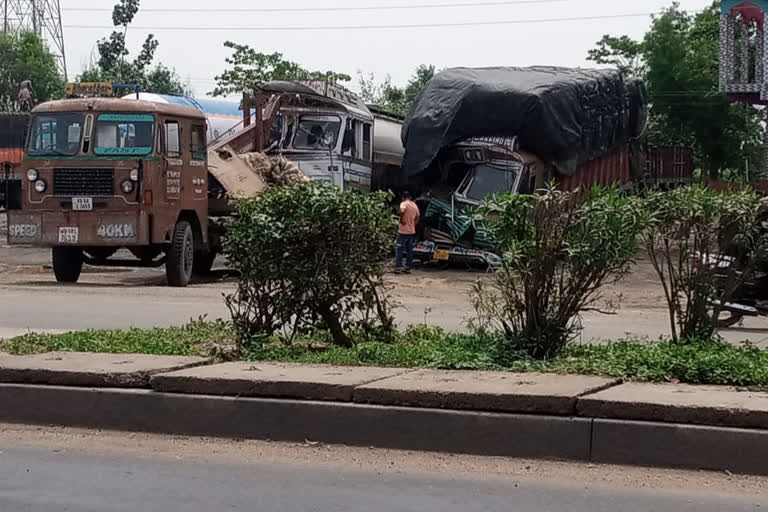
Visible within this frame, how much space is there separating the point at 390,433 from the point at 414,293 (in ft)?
39.4

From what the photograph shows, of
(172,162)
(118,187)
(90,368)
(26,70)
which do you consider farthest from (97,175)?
(26,70)

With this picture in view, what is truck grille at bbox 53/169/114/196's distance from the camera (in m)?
17.4

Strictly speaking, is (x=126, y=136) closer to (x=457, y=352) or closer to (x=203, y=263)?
(x=203, y=263)

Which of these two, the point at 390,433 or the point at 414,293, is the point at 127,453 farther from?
the point at 414,293

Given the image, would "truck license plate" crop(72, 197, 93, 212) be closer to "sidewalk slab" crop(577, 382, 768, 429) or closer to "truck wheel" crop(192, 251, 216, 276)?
"truck wheel" crop(192, 251, 216, 276)

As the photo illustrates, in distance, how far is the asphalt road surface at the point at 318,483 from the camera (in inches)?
221

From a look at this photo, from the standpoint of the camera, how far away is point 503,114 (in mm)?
22078

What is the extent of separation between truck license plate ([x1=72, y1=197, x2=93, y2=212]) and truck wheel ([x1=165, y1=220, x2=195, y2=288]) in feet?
4.33

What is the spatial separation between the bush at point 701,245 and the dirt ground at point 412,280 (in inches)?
308

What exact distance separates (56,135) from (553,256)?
11.5 meters

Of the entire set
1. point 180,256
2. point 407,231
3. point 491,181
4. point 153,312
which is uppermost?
point 491,181

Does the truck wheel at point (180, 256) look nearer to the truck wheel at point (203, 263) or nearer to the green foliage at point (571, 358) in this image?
the truck wheel at point (203, 263)

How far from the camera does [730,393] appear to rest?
263 inches

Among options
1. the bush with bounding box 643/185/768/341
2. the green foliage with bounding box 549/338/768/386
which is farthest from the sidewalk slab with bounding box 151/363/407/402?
the bush with bounding box 643/185/768/341
